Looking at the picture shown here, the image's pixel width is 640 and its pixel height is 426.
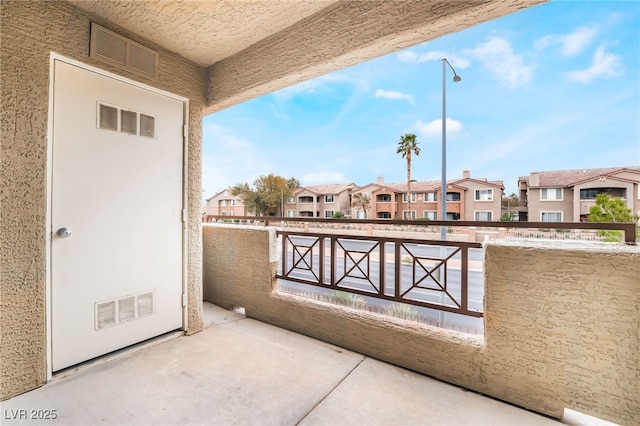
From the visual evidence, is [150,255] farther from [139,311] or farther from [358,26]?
[358,26]

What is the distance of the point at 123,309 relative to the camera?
7.09ft

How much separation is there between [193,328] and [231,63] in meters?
2.79

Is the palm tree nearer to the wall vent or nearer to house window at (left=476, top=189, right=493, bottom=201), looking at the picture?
house window at (left=476, top=189, right=493, bottom=201)

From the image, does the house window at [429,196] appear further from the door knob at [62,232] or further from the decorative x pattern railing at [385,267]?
the door knob at [62,232]

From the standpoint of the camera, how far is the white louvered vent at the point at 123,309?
2.04m

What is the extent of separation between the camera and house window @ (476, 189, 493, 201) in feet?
38.6

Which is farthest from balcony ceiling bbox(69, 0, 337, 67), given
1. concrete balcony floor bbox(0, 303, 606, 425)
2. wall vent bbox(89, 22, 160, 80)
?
concrete balcony floor bbox(0, 303, 606, 425)

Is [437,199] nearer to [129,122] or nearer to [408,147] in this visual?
[408,147]

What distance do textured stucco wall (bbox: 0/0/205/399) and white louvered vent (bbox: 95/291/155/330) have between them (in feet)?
1.06

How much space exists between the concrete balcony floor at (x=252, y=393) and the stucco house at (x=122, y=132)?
299 mm

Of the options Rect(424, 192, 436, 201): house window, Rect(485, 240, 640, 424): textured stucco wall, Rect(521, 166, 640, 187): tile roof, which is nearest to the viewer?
Rect(485, 240, 640, 424): textured stucco wall

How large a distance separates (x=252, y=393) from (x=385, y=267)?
1.41 meters

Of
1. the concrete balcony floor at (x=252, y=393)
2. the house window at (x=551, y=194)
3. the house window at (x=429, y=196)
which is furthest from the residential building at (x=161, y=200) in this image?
the house window at (x=429, y=196)

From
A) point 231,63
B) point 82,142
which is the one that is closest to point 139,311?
point 82,142
